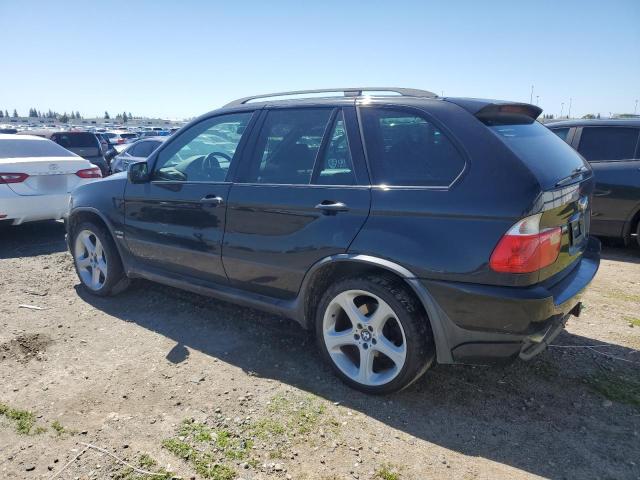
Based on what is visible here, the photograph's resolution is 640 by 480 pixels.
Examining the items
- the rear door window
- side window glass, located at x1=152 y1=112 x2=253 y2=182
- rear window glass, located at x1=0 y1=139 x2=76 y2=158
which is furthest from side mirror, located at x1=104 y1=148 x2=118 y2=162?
the rear door window

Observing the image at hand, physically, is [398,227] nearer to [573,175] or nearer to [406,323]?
[406,323]

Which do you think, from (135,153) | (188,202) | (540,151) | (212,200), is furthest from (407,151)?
(135,153)

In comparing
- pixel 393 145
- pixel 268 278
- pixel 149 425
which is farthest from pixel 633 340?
pixel 149 425

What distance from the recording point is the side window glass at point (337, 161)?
3.11m

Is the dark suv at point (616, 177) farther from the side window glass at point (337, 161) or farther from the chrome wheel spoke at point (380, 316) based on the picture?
the chrome wheel spoke at point (380, 316)

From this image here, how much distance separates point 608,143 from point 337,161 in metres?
4.94

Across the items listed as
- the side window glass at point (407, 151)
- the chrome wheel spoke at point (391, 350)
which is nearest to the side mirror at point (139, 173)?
the side window glass at point (407, 151)

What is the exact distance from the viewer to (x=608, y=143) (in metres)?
6.41

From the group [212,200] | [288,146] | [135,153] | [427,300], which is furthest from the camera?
[135,153]

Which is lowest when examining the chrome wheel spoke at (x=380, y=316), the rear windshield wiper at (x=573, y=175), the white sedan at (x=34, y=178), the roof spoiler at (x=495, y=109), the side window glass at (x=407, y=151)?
the chrome wheel spoke at (x=380, y=316)

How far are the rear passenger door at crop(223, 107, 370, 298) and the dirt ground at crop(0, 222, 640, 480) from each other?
2.24 feet

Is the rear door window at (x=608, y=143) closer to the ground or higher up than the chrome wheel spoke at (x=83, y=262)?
higher up

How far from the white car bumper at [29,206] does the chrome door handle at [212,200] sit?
371 cm

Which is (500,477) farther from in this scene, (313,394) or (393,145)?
(393,145)
